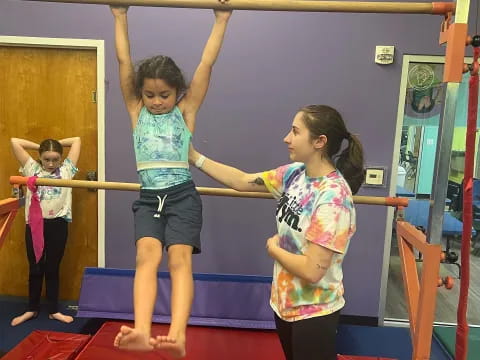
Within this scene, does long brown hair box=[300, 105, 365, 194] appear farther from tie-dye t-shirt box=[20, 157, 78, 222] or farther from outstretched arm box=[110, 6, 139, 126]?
tie-dye t-shirt box=[20, 157, 78, 222]

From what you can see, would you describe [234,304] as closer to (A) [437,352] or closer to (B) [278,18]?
(A) [437,352]

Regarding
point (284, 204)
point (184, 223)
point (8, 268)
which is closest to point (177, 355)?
point (184, 223)

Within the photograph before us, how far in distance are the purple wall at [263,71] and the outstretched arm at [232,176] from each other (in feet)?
5.18

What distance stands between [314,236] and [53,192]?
2.64 meters

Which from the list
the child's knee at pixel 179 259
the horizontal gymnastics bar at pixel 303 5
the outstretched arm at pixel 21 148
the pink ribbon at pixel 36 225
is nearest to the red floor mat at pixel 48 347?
the pink ribbon at pixel 36 225

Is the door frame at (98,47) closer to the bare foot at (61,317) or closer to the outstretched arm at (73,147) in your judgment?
the outstretched arm at (73,147)

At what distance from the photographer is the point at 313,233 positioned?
1458 mm

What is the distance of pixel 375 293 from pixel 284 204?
8.17 feet

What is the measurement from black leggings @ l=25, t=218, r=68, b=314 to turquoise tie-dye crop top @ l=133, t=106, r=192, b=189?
1.93 metres

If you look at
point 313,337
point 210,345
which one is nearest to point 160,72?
point 313,337

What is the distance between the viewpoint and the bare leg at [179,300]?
1517 mm

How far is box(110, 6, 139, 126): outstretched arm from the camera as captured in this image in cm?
185

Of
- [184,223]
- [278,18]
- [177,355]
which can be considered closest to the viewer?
[177,355]

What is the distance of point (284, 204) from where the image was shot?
1635mm
